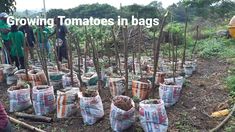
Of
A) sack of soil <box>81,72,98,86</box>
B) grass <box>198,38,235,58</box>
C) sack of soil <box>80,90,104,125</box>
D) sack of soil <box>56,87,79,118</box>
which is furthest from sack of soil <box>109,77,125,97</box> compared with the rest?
grass <box>198,38,235,58</box>

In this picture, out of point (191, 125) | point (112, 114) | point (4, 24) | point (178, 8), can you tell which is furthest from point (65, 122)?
point (178, 8)

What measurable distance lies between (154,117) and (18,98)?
2.29m

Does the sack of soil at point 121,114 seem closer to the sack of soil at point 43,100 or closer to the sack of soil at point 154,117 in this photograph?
the sack of soil at point 154,117

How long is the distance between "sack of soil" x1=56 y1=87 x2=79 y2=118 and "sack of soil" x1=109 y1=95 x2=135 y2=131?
792 mm

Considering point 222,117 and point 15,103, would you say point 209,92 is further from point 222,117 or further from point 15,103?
point 15,103

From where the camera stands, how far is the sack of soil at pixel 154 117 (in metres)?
4.00

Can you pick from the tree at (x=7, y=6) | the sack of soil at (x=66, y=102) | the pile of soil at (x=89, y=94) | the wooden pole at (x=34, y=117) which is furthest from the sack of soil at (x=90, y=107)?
the tree at (x=7, y=6)

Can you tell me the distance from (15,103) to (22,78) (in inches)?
51.7

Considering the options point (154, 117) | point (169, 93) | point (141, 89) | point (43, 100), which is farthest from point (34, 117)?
point (169, 93)

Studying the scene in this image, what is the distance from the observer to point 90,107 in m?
4.54

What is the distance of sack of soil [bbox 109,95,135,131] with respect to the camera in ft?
13.7

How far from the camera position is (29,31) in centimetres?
830

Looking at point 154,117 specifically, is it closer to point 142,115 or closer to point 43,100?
point 142,115

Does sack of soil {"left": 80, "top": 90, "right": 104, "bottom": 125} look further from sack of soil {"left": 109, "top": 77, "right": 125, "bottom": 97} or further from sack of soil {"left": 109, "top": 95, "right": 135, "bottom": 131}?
sack of soil {"left": 109, "top": 77, "right": 125, "bottom": 97}
